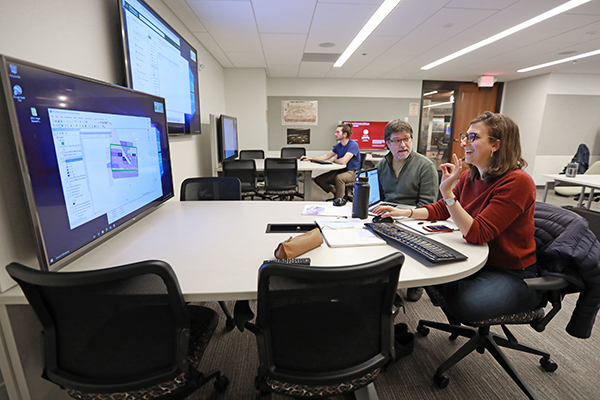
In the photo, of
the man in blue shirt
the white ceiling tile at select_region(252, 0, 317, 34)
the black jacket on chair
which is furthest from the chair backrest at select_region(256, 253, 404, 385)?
the man in blue shirt

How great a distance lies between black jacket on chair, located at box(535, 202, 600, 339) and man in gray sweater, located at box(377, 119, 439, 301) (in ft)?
2.93

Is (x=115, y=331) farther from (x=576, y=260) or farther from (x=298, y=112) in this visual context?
(x=298, y=112)

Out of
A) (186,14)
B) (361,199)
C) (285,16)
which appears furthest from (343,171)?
(361,199)

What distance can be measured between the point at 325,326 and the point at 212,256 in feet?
1.83

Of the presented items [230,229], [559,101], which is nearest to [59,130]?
[230,229]

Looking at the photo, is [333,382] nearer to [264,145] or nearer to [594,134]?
[264,145]

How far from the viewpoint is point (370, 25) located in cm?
382

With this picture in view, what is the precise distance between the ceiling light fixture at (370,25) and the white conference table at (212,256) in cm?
285

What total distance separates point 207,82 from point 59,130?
4.48 meters

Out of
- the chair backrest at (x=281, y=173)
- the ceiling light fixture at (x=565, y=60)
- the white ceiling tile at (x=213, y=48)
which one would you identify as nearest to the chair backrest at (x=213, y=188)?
the chair backrest at (x=281, y=173)

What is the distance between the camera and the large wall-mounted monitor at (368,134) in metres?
7.66

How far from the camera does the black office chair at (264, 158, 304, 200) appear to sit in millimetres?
4238

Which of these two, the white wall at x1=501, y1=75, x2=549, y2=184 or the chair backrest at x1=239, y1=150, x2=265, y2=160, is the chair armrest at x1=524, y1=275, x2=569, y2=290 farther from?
the white wall at x1=501, y1=75, x2=549, y2=184

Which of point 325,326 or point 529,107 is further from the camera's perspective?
point 529,107
